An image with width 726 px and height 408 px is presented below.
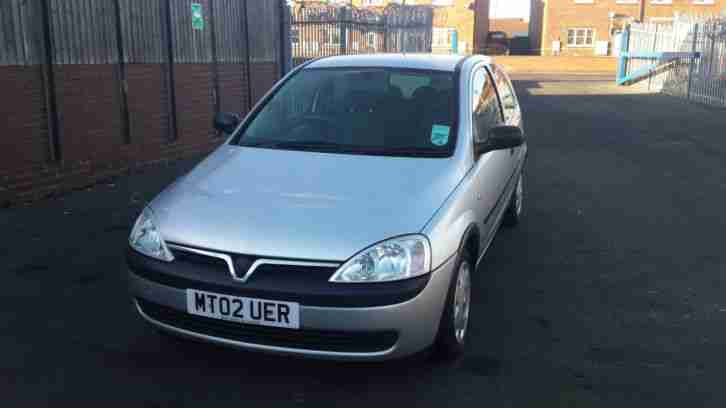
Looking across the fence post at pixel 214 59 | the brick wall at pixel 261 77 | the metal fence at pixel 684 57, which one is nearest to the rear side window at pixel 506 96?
the fence post at pixel 214 59

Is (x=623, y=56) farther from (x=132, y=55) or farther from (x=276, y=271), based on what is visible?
(x=276, y=271)

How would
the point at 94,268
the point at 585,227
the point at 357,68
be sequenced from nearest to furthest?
the point at 357,68
the point at 94,268
the point at 585,227

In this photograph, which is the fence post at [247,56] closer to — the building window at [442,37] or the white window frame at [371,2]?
the building window at [442,37]

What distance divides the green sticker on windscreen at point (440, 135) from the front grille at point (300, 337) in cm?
145

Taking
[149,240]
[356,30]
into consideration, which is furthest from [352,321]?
[356,30]

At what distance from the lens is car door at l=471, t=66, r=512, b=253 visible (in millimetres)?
4180

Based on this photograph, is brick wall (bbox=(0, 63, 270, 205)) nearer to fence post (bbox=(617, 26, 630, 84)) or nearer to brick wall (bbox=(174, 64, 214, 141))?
brick wall (bbox=(174, 64, 214, 141))

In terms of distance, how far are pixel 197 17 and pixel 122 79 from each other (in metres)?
1.98

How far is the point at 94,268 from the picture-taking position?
511 cm

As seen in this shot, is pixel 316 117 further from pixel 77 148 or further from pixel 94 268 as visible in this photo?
pixel 77 148

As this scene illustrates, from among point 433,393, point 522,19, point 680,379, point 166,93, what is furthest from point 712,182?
point 522,19

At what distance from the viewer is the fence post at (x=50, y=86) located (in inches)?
273

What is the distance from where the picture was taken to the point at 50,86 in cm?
707

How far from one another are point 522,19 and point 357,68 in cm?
6858
